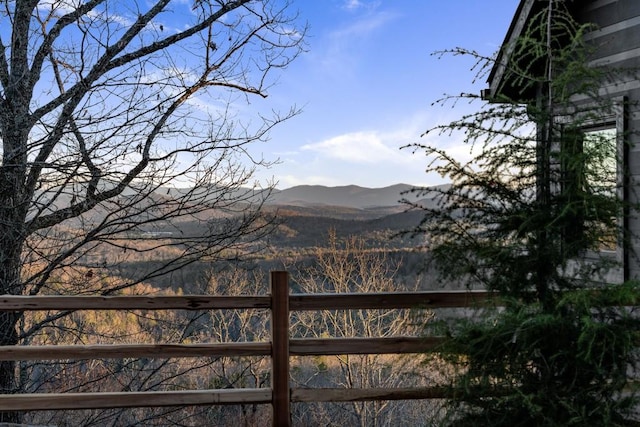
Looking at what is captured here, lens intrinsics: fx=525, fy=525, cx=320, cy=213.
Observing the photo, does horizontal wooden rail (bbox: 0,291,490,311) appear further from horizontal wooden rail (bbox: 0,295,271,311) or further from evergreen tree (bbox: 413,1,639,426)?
evergreen tree (bbox: 413,1,639,426)

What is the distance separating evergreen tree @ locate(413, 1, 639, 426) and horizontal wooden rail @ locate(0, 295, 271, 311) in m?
1.29

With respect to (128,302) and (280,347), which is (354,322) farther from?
(128,302)

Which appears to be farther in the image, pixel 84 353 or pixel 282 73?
pixel 282 73

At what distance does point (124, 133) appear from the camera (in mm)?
5273

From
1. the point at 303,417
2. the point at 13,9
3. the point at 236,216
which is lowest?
the point at 303,417

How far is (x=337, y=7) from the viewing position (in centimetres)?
1093

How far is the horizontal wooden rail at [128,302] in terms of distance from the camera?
3379mm

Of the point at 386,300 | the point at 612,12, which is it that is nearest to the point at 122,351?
the point at 386,300

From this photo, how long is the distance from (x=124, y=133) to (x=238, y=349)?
288 centimetres

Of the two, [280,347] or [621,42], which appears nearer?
[280,347]

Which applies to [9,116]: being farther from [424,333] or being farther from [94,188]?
[424,333]

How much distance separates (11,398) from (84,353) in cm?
56

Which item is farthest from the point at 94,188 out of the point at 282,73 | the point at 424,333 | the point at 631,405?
the point at 631,405

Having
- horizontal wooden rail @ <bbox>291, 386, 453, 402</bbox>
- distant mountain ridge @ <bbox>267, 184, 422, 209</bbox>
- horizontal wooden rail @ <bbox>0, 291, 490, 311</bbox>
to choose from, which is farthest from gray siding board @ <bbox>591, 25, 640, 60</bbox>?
distant mountain ridge @ <bbox>267, 184, 422, 209</bbox>
